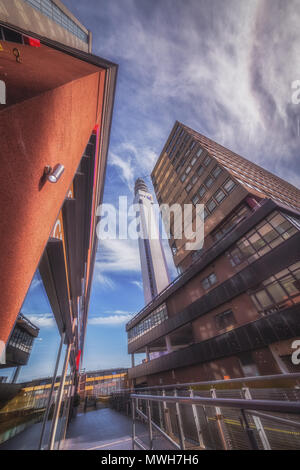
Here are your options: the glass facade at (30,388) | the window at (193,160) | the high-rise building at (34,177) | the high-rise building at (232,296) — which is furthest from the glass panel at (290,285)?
the window at (193,160)

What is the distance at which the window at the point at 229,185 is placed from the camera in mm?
18047

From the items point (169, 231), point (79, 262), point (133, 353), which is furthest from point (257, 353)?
point (133, 353)

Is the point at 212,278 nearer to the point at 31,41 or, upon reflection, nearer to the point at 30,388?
the point at 30,388

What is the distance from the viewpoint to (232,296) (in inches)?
497

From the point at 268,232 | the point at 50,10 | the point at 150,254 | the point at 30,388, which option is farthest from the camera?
the point at 150,254

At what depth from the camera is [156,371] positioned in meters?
18.3

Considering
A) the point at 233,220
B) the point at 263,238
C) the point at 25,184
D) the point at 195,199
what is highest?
the point at 195,199

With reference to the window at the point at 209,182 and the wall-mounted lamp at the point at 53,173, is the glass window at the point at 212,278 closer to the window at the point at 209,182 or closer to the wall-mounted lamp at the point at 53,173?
the window at the point at 209,182

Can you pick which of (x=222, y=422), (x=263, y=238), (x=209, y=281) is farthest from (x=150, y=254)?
(x=222, y=422)

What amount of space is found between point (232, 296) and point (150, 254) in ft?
125

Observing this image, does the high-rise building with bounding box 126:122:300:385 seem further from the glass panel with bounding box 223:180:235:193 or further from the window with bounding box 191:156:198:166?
the window with bounding box 191:156:198:166

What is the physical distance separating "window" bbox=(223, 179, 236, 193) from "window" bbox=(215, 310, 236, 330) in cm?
1225

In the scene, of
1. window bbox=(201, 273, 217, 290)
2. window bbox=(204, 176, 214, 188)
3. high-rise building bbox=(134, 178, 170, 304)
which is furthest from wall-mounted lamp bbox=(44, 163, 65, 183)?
high-rise building bbox=(134, 178, 170, 304)

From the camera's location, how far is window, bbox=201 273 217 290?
15028 millimetres
